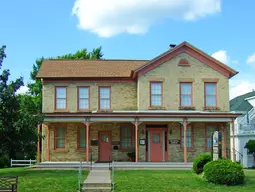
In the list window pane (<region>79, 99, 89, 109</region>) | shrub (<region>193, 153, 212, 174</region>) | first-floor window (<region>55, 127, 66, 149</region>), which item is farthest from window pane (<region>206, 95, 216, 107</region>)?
first-floor window (<region>55, 127, 66, 149</region>)

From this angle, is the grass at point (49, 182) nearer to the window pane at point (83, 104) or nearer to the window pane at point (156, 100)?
the window pane at point (83, 104)

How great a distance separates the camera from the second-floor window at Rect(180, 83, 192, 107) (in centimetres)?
2928

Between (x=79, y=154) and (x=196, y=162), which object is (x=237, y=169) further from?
(x=79, y=154)

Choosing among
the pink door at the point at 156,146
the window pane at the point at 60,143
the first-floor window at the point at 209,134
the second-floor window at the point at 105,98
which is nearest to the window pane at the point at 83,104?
the second-floor window at the point at 105,98

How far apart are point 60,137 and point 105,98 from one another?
4.28 metres

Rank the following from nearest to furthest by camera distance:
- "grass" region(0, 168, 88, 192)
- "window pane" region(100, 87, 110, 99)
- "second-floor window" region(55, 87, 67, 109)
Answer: "grass" region(0, 168, 88, 192), "second-floor window" region(55, 87, 67, 109), "window pane" region(100, 87, 110, 99)

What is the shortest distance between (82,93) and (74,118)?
3.26 meters

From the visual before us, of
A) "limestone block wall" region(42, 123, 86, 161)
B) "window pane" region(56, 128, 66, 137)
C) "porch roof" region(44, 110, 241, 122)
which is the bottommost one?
"limestone block wall" region(42, 123, 86, 161)

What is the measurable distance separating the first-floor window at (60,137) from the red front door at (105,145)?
8.70ft

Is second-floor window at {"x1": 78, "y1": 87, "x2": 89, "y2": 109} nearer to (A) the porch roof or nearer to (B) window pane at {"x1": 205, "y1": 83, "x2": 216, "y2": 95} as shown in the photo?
(A) the porch roof

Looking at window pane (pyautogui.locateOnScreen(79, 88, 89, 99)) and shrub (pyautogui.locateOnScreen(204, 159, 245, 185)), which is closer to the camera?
shrub (pyautogui.locateOnScreen(204, 159, 245, 185))

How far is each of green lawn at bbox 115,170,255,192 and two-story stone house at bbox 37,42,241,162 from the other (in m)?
8.25

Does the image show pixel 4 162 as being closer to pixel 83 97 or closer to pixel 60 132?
pixel 60 132

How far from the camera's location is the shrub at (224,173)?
18375 mm
